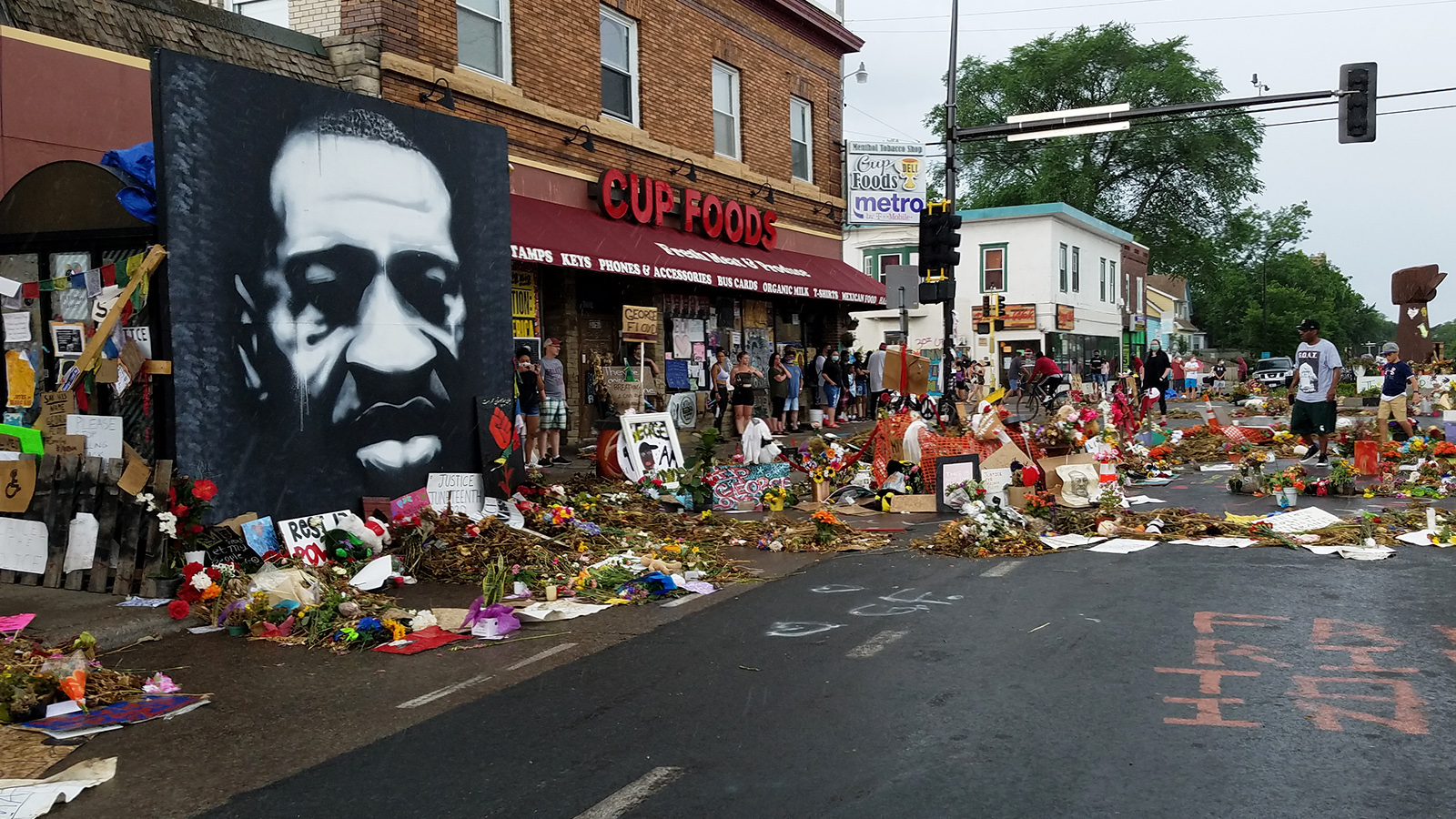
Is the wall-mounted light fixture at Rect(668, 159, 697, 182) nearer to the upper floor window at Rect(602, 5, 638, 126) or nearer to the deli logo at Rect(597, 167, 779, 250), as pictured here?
the deli logo at Rect(597, 167, 779, 250)

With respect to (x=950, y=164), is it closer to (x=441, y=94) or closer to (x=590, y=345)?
(x=590, y=345)

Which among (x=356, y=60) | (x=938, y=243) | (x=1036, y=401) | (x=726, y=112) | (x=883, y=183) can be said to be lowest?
(x=1036, y=401)

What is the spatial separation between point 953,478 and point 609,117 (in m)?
8.99

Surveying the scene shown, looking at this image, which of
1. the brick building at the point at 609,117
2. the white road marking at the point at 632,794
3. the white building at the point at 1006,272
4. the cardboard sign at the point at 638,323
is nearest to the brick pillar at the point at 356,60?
the brick building at the point at 609,117

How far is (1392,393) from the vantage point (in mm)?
16688

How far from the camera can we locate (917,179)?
25.0m

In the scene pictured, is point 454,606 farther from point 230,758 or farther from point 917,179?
point 917,179

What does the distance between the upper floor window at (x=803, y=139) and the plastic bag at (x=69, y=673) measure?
796 inches

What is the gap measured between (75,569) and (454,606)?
2.68 metres

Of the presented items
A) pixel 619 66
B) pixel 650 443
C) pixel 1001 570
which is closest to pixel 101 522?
pixel 650 443

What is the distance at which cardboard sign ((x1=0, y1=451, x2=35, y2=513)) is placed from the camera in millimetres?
7980

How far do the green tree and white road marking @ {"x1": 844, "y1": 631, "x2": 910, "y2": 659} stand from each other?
5151cm

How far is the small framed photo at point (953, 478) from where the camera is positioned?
11867 millimetres

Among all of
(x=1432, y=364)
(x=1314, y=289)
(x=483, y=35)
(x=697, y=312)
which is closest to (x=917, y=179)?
(x=697, y=312)
